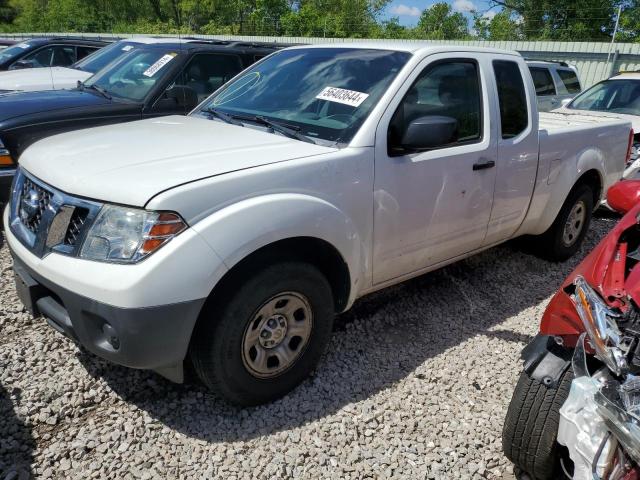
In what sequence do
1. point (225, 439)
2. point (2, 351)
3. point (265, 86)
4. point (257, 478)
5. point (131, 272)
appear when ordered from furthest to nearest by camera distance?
point (265, 86) < point (2, 351) < point (225, 439) < point (257, 478) < point (131, 272)

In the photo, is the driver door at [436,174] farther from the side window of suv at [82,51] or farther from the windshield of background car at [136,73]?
the side window of suv at [82,51]

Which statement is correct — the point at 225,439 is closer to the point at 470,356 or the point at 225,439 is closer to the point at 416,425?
the point at 416,425

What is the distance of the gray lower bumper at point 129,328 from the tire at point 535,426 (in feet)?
4.79

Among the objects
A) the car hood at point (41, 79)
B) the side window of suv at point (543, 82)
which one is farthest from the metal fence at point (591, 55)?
the car hood at point (41, 79)

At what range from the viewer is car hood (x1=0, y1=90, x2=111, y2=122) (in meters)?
4.68

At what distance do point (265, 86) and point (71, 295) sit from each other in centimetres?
195

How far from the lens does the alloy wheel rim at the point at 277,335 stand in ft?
8.69

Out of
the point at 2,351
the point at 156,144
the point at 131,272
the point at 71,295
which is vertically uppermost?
the point at 156,144

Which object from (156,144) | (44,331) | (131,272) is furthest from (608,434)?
(44,331)

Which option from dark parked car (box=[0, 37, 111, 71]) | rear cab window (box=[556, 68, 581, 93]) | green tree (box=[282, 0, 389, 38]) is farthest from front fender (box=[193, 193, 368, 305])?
green tree (box=[282, 0, 389, 38])

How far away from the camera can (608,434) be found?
1849 millimetres

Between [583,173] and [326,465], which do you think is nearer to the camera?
[326,465]

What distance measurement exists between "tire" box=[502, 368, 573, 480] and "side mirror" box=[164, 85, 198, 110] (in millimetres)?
4339

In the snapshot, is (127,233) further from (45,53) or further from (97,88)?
(45,53)
